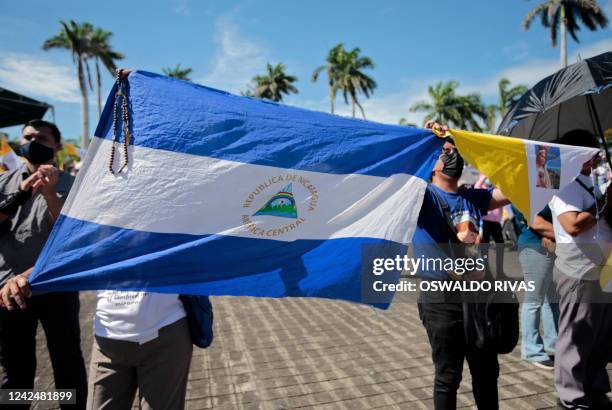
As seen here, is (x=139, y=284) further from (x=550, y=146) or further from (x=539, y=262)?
(x=539, y=262)

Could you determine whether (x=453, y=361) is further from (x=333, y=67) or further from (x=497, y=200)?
(x=333, y=67)

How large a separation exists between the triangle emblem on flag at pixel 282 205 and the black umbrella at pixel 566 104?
1957 millimetres

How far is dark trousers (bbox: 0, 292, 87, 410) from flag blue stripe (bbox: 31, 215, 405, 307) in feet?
2.74

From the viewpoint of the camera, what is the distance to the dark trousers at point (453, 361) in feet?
7.80

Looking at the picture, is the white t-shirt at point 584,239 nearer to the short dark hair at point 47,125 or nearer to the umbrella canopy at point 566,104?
the umbrella canopy at point 566,104

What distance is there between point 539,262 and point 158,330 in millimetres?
3711

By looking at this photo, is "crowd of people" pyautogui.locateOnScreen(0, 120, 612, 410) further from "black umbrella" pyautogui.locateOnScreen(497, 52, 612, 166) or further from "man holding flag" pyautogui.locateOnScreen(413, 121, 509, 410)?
"black umbrella" pyautogui.locateOnScreen(497, 52, 612, 166)

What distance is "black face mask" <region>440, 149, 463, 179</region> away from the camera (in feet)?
8.33

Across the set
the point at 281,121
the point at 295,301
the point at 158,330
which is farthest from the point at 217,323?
the point at 281,121

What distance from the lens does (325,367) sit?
3.85m

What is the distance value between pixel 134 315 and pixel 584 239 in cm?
297

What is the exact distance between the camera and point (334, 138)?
2277 millimetres

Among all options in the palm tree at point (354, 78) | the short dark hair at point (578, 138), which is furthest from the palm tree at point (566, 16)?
the short dark hair at point (578, 138)

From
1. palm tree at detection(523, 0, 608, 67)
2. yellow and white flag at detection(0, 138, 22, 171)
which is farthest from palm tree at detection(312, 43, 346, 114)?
yellow and white flag at detection(0, 138, 22, 171)
